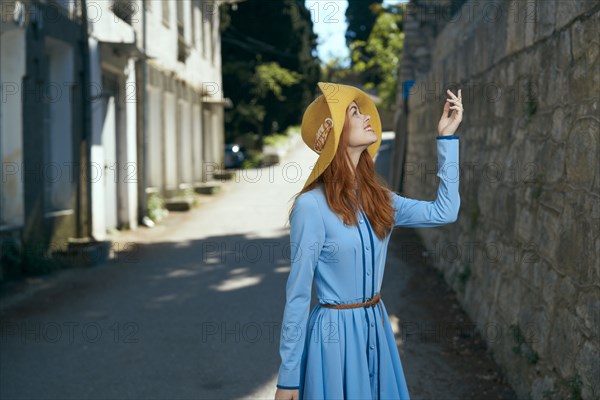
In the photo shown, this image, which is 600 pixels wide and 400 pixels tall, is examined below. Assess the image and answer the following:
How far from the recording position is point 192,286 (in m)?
8.86

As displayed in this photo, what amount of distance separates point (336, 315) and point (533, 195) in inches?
99.1

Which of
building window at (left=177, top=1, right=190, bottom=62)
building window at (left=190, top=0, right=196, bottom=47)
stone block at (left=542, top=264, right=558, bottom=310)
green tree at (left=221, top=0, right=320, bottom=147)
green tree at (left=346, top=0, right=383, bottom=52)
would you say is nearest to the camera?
stone block at (left=542, top=264, right=558, bottom=310)

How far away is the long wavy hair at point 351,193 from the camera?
2.89 meters

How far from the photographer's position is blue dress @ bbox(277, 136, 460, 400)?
9.19 ft

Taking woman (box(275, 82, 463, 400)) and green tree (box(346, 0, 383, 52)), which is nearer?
woman (box(275, 82, 463, 400))

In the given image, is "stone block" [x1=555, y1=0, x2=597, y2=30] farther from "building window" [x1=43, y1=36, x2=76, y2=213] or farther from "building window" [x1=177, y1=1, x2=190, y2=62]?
"building window" [x1=177, y1=1, x2=190, y2=62]

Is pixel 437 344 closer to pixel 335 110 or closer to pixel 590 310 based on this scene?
pixel 590 310

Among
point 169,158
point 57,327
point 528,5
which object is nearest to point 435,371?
point 528,5

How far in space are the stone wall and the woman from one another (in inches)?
48.5

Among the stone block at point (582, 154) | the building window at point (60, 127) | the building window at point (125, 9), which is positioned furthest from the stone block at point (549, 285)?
the building window at point (125, 9)

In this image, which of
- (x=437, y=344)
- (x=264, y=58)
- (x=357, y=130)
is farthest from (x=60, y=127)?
(x=264, y=58)

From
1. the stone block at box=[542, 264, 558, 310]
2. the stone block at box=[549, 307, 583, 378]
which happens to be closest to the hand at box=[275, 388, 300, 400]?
the stone block at box=[549, 307, 583, 378]

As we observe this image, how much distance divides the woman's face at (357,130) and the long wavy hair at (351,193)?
2 cm

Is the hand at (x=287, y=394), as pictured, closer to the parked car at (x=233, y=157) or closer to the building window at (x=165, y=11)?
the building window at (x=165, y=11)
